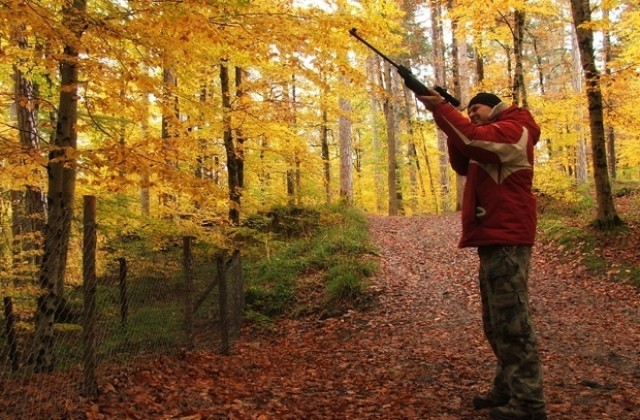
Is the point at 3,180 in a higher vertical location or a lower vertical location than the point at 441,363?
higher

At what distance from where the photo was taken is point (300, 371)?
235 inches

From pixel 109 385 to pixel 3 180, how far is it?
3.20 meters

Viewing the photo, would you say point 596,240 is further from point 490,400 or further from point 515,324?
point 515,324

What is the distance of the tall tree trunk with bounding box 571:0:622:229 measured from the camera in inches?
399

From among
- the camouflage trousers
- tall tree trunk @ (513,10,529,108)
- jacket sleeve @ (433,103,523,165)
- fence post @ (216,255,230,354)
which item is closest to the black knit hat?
jacket sleeve @ (433,103,523,165)

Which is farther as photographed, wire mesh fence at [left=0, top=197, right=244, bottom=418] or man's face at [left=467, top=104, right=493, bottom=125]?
wire mesh fence at [left=0, top=197, right=244, bottom=418]

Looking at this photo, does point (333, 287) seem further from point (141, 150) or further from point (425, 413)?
point (425, 413)

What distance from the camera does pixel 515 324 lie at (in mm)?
3348

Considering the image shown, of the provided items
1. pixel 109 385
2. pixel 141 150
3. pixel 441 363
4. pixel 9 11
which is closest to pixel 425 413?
pixel 441 363

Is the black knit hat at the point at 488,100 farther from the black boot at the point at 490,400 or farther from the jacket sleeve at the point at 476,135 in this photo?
the black boot at the point at 490,400

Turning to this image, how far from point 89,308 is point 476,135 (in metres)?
3.46

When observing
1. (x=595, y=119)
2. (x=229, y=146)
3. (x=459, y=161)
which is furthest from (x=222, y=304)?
(x=595, y=119)

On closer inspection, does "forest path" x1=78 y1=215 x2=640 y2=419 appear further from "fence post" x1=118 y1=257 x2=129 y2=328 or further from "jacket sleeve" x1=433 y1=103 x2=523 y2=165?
"jacket sleeve" x1=433 y1=103 x2=523 y2=165

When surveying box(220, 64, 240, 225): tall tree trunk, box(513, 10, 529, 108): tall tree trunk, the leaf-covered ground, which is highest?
box(513, 10, 529, 108): tall tree trunk
